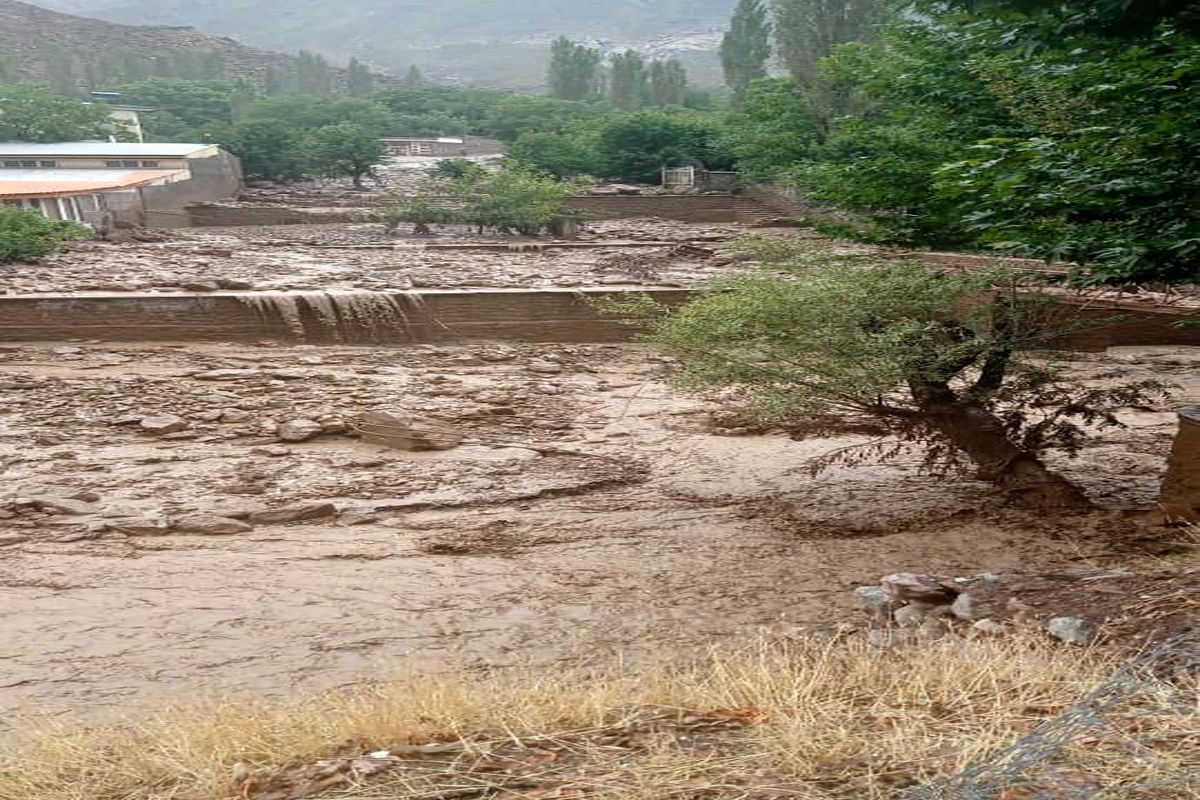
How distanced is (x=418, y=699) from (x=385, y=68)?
141716 millimetres

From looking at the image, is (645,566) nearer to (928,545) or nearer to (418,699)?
(928,545)

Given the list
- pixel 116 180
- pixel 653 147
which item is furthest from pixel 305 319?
pixel 653 147

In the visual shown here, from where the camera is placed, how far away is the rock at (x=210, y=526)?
23.4 feet

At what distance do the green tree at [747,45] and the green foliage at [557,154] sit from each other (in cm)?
1877

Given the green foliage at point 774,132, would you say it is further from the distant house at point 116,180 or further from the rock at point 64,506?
the rock at point 64,506

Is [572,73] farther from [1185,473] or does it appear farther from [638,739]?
[638,739]

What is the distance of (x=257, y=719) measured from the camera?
3.44 metres

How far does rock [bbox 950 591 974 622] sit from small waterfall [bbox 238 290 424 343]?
10.1 meters

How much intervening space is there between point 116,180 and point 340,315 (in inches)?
760

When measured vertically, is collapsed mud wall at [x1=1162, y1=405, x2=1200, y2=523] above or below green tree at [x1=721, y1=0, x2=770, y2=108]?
below

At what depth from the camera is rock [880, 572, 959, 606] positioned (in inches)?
205

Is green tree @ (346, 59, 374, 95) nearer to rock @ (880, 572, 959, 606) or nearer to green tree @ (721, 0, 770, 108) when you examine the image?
green tree @ (721, 0, 770, 108)

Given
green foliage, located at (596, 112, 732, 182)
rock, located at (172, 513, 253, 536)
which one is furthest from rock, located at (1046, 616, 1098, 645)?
green foliage, located at (596, 112, 732, 182)

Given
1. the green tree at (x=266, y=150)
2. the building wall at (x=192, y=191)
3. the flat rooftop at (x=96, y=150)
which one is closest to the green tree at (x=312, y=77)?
the green tree at (x=266, y=150)
